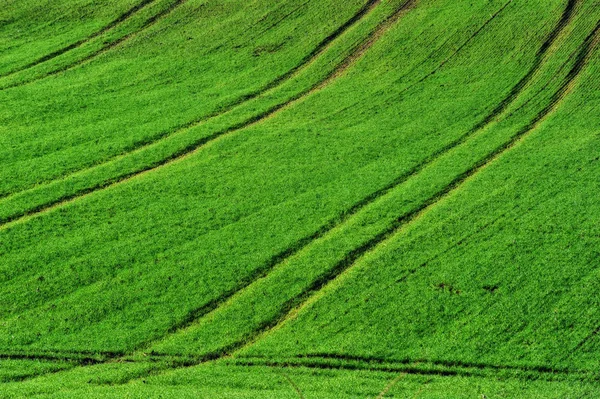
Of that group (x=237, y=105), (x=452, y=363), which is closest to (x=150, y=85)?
(x=237, y=105)

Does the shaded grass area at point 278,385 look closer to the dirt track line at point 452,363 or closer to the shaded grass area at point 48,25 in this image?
the dirt track line at point 452,363

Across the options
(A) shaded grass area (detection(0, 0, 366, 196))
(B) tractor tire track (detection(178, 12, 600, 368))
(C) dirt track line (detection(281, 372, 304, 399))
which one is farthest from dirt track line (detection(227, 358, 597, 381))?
(A) shaded grass area (detection(0, 0, 366, 196))

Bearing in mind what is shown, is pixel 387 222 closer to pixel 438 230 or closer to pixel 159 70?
pixel 438 230

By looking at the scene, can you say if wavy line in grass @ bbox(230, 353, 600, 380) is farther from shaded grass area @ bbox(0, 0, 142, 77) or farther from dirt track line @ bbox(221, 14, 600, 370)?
shaded grass area @ bbox(0, 0, 142, 77)

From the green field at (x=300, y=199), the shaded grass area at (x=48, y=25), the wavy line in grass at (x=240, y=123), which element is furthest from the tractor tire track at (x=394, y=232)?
the shaded grass area at (x=48, y=25)

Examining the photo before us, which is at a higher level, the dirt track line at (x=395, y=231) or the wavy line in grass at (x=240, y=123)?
the wavy line in grass at (x=240, y=123)

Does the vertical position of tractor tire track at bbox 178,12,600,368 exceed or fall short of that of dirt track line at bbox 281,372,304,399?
it exceeds it
